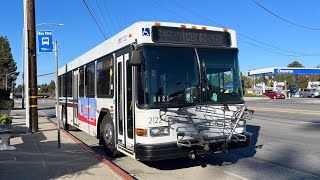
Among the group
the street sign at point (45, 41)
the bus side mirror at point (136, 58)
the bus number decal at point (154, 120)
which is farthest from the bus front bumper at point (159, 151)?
the street sign at point (45, 41)

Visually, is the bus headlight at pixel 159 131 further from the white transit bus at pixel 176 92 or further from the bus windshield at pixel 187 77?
the bus windshield at pixel 187 77

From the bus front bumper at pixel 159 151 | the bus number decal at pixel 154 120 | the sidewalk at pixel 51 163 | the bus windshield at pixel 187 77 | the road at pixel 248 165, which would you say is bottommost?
the road at pixel 248 165

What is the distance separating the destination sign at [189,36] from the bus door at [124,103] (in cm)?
89

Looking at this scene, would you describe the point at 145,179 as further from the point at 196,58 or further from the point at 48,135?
the point at 48,135

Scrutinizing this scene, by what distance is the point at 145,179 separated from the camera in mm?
7520

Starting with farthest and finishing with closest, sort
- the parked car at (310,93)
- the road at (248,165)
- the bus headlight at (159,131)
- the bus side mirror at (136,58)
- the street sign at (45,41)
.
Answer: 1. the parked car at (310,93)
2. the street sign at (45,41)
3. the road at (248,165)
4. the bus headlight at (159,131)
5. the bus side mirror at (136,58)

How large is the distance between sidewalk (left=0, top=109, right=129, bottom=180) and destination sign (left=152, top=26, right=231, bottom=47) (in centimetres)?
286

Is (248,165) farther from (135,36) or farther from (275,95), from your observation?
(275,95)

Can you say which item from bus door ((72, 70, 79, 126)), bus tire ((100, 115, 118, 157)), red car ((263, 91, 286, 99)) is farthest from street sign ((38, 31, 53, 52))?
red car ((263, 91, 286, 99))

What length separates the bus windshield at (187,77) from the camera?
7.13 metres

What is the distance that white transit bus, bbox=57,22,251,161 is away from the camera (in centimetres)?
709

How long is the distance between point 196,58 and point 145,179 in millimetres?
2616

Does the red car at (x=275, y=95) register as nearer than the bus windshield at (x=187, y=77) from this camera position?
No

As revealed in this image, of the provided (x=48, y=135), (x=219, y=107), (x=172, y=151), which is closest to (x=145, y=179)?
(x=172, y=151)
